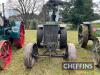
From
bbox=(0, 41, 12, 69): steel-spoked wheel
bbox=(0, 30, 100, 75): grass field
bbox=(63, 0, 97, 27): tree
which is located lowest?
bbox=(0, 30, 100, 75): grass field

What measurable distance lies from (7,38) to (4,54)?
1.22m

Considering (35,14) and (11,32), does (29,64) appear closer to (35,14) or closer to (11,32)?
(11,32)

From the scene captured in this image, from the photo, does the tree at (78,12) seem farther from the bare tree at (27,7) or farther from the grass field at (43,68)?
the grass field at (43,68)

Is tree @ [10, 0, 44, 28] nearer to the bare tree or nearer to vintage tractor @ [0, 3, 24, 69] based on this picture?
the bare tree

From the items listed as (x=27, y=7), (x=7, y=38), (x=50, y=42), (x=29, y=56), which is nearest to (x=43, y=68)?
(x=29, y=56)

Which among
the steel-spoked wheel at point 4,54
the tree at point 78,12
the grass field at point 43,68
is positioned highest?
the tree at point 78,12

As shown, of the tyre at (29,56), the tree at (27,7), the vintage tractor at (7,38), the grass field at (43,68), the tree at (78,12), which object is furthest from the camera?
the tree at (27,7)

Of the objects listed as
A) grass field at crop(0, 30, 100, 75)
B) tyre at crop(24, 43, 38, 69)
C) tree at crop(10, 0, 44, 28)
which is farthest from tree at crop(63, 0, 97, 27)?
tyre at crop(24, 43, 38, 69)

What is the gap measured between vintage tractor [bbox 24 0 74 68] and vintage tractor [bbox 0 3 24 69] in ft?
1.91

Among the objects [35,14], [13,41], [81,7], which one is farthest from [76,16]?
[13,41]

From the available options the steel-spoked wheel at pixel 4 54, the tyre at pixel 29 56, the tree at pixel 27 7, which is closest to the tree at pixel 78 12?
the tree at pixel 27 7

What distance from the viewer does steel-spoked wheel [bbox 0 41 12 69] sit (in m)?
6.33

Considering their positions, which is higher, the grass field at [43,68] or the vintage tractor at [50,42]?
the vintage tractor at [50,42]

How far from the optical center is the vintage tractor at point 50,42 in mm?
6315
